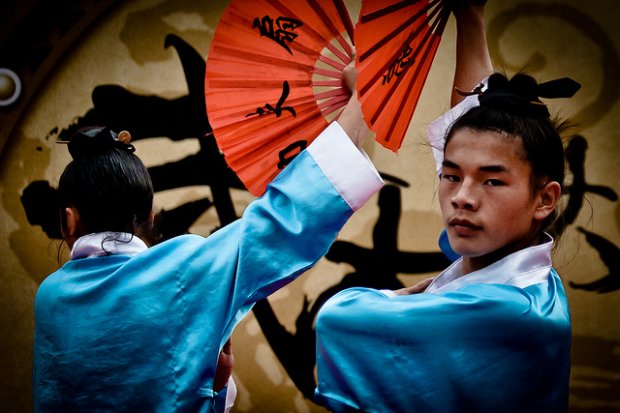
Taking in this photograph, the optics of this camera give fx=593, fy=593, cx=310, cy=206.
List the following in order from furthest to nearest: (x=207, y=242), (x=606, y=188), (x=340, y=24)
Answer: (x=606, y=188), (x=340, y=24), (x=207, y=242)

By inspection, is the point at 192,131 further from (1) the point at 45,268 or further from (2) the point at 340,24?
(2) the point at 340,24

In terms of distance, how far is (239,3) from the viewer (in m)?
2.16

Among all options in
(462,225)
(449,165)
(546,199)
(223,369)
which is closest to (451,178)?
(449,165)

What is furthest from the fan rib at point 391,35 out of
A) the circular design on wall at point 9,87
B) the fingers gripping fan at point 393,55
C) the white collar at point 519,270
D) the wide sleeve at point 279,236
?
the circular design on wall at point 9,87

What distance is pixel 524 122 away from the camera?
144 centimetres

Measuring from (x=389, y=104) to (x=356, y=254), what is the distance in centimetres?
175

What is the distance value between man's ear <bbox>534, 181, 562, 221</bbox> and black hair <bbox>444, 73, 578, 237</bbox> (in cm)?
2

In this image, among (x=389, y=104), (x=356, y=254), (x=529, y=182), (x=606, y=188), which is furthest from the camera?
(x=356, y=254)

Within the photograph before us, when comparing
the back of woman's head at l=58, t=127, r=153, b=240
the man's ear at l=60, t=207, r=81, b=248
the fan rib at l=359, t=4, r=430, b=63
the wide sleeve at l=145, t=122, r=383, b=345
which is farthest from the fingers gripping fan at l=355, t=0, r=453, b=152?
the man's ear at l=60, t=207, r=81, b=248

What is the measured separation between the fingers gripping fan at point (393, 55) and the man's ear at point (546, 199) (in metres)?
0.51

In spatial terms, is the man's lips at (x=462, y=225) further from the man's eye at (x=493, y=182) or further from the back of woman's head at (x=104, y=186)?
the back of woman's head at (x=104, y=186)

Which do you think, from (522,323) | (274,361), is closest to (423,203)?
(274,361)

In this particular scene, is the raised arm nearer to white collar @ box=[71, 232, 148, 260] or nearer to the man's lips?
the man's lips

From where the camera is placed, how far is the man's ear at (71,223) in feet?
5.85
